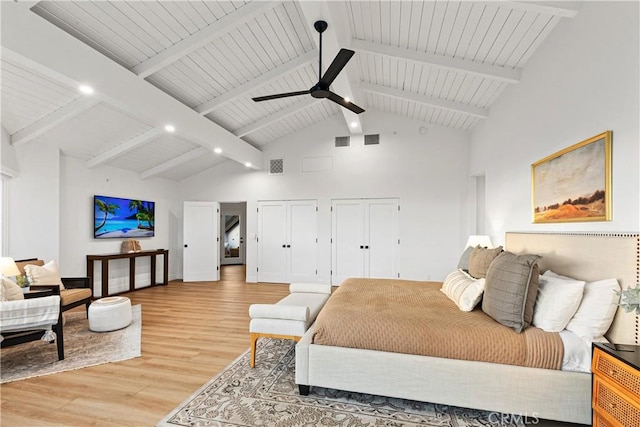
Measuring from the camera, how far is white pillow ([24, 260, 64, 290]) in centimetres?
371

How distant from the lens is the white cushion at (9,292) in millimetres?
2902

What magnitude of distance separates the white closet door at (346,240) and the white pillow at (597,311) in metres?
4.55

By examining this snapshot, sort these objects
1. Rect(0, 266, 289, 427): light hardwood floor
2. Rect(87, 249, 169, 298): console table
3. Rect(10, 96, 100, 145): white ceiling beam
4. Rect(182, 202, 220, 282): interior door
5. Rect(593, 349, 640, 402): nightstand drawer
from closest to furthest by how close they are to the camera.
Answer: Rect(593, 349, 640, 402): nightstand drawer
Rect(0, 266, 289, 427): light hardwood floor
Rect(10, 96, 100, 145): white ceiling beam
Rect(87, 249, 169, 298): console table
Rect(182, 202, 220, 282): interior door

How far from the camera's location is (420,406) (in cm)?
218

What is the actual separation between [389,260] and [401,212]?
1.08 meters

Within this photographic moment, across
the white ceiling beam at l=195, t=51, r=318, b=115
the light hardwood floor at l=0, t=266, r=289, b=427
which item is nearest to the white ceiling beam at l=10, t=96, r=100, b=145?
the white ceiling beam at l=195, t=51, r=318, b=115

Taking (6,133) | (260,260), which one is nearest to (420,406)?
(260,260)

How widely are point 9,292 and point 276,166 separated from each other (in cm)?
500

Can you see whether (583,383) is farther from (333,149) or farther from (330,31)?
(333,149)

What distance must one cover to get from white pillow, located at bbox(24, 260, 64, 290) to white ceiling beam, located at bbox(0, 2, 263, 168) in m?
2.42

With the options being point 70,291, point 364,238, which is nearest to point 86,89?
point 70,291

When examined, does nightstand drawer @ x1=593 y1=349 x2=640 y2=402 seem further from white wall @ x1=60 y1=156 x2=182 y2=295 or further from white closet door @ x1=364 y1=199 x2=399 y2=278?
white wall @ x1=60 y1=156 x2=182 y2=295

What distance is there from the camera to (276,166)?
702cm

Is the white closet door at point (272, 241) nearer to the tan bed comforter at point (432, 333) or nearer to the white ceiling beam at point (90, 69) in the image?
the white ceiling beam at point (90, 69)
